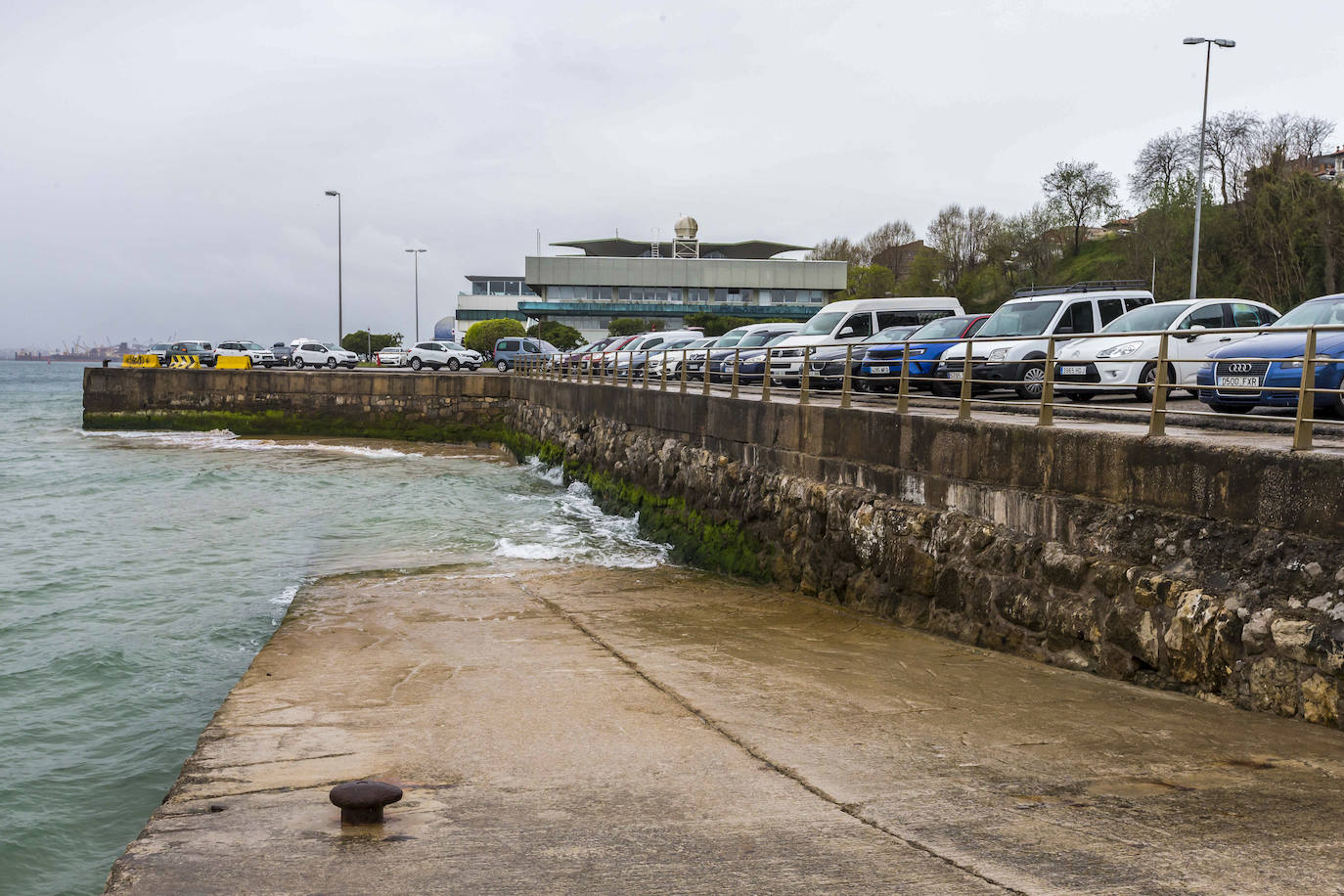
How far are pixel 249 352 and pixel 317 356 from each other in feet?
12.3

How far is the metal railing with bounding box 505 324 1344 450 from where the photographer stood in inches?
310

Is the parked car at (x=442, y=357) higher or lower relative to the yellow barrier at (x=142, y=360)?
higher

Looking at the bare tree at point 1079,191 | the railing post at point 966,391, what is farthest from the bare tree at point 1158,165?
the railing post at point 966,391

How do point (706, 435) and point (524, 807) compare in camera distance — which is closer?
point (524, 807)

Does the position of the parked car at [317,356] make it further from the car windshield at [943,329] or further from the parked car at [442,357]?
→ the car windshield at [943,329]

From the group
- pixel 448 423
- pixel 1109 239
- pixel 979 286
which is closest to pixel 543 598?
pixel 448 423

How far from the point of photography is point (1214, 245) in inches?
2068

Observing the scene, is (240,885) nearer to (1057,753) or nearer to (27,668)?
(1057,753)

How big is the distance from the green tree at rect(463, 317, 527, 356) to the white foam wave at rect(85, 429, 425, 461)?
2641cm

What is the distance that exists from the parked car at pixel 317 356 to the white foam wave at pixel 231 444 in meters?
9.88

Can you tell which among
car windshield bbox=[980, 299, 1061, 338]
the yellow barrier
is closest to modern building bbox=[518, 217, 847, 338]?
the yellow barrier

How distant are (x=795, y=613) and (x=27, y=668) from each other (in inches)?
304

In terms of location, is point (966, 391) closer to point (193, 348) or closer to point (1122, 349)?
point (1122, 349)

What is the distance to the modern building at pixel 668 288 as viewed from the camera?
87.4 metres
